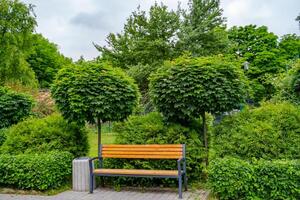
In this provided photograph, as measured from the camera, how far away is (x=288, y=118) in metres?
5.68

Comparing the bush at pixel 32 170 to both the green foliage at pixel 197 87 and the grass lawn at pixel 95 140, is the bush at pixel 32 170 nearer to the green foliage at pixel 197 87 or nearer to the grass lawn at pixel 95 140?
the grass lawn at pixel 95 140

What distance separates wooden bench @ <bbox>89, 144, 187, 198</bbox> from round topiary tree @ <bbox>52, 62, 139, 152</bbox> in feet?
2.43

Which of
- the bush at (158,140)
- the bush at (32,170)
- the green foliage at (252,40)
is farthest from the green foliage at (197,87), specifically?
the green foliage at (252,40)

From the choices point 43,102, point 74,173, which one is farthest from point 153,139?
point 43,102

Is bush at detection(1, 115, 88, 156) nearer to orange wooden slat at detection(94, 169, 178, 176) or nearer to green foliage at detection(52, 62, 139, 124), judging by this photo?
green foliage at detection(52, 62, 139, 124)

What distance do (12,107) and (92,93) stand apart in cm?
396

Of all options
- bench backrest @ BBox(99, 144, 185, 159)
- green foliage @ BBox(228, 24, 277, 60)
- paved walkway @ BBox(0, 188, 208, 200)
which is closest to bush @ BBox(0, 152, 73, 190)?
paved walkway @ BBox(0, 188, 208, 200)

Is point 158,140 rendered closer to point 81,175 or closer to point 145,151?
point 145,151

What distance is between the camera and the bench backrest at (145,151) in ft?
18.8

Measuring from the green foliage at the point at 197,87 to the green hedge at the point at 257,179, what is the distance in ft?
4.46

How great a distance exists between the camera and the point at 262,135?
5.49 meters

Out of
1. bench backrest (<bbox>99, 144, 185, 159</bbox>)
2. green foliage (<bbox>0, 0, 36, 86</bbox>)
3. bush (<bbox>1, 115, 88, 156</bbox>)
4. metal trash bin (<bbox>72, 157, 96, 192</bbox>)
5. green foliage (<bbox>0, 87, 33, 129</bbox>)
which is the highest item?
green foliage (<bbox>0, 0, 36, 86</bbox>)

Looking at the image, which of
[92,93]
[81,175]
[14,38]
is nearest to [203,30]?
[14,38]

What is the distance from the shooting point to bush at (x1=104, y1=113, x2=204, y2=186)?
19.9ft
